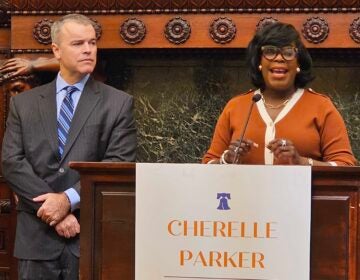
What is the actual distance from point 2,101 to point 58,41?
0.90m

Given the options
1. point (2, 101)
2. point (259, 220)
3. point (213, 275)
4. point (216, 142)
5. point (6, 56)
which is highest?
point (6, 56)

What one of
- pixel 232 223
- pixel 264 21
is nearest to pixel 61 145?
pixel 232 223

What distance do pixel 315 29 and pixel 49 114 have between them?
1.25 m

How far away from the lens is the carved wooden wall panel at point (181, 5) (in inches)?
125

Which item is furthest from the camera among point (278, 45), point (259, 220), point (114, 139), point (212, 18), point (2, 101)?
point (2, 101)

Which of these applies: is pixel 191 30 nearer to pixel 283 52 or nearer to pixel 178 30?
pixel 178 30

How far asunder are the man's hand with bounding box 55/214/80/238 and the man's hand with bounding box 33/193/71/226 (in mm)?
17

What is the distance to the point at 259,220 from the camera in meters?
1.90

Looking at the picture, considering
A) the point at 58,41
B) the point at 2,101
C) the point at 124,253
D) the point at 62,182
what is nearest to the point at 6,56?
the point at 2,101

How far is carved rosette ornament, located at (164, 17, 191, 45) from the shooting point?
327cm

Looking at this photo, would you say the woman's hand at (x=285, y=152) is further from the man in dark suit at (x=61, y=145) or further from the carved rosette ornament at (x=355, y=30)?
the carved rosette ornament at (x=355, y=30)

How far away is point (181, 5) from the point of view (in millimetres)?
3260

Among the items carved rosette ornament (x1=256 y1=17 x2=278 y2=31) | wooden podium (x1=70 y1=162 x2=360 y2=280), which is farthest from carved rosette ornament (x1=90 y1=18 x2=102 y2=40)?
wooden podium (x1=70 y1=162 x2=360 y2=280)

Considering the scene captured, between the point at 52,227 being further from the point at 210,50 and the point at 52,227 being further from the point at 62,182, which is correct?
the point at 210,50
